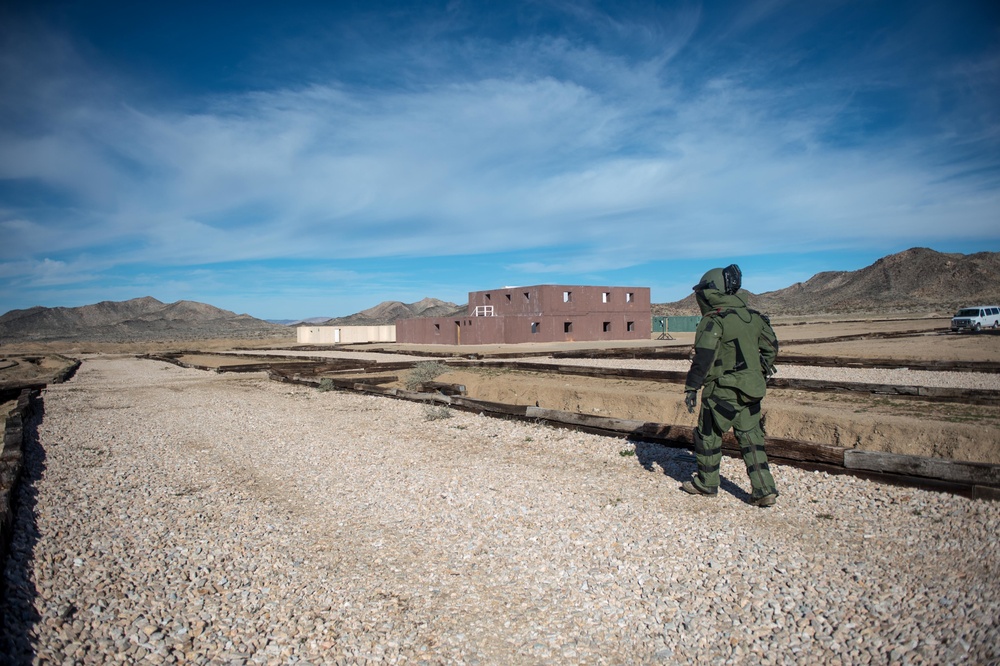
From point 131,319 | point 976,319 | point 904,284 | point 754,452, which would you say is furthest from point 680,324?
point 131,319

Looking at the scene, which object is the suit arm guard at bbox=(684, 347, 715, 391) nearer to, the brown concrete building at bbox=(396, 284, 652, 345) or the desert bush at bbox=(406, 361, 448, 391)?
the desert bush at bbox=(406, 361, 448, 391)

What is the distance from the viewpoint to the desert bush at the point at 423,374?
17594mm

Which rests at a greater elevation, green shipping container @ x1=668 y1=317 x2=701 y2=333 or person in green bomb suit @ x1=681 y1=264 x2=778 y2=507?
green shipping container @ x1=668 y1=317 x2=701 y2=333

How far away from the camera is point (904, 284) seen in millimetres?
132625

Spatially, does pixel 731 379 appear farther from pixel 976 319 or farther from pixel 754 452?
pixel 976 319

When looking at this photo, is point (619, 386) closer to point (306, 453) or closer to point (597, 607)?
point (306, 453)

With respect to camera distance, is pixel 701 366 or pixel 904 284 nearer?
pixel 701 366

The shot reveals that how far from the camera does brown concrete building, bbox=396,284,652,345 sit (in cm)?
4787

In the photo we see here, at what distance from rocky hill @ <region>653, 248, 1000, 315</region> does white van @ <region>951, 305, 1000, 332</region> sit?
66.3 metres

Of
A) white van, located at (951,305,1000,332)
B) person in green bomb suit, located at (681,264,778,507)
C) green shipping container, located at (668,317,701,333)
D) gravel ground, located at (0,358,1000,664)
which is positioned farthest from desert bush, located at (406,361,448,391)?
green shipping container, located at (668,317,701,333)

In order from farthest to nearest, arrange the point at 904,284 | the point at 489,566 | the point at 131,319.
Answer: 1. the point at 131,319
2. the point at 904,284
3. the point at 489,566

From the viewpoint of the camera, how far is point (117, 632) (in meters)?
3.54

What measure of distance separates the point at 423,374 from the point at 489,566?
14.4 m

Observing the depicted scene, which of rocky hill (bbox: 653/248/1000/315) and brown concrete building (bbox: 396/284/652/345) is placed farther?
rocky hill (bbox: 653/248/1000/315)
